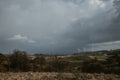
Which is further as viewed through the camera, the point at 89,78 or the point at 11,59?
the point at 11,59

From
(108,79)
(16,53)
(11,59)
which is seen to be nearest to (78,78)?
(108,79)

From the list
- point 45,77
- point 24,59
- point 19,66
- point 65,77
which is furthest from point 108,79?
point 24,59

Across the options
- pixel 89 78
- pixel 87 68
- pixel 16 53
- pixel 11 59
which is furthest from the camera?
pixel 16 53

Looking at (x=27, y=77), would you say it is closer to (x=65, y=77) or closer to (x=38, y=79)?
(x=38, y=79)

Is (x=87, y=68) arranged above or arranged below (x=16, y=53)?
below

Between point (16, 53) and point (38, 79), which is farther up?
point (16, 53)

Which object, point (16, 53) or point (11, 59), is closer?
point (11, 59)

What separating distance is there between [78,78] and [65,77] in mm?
1620

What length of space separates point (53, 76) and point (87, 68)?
28.7 metres

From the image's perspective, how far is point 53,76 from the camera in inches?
1304

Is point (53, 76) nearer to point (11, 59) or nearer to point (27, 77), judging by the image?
point (27, 77)

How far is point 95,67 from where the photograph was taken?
61.4 m

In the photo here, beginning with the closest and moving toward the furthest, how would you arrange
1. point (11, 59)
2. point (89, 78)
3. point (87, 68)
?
point (89, 78) → point (87, 68) → point (11, 59)

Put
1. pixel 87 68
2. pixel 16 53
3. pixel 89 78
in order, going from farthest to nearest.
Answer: pixel 16 53 < pixel 87 68 < pixel 89 78
